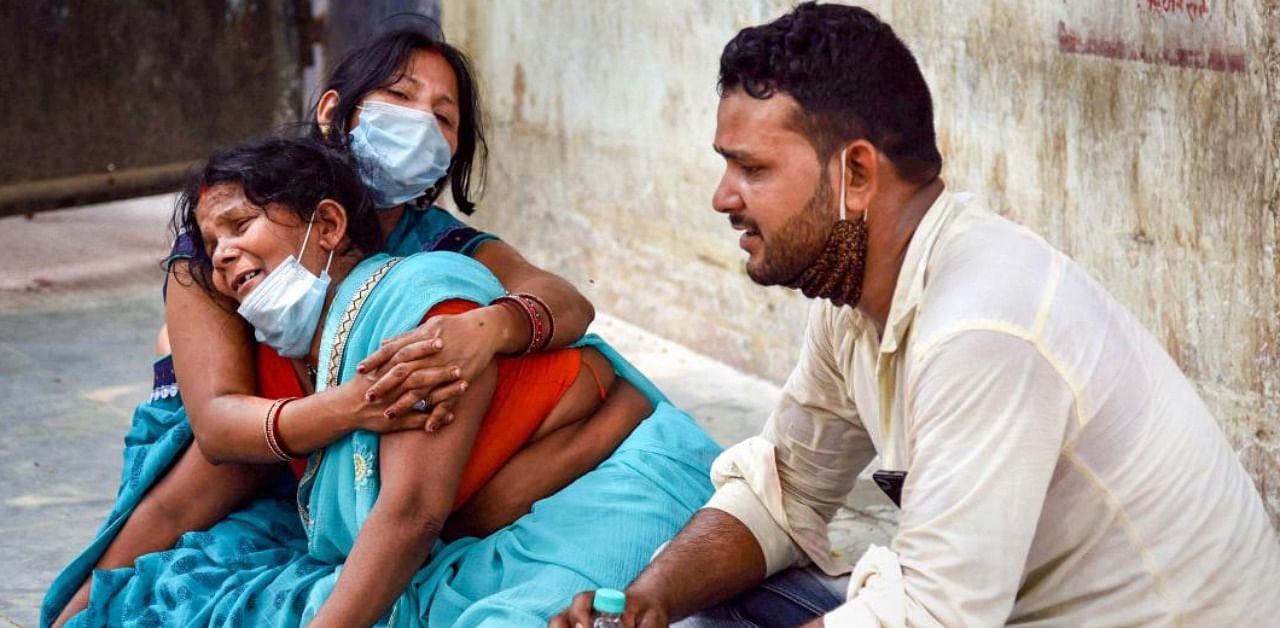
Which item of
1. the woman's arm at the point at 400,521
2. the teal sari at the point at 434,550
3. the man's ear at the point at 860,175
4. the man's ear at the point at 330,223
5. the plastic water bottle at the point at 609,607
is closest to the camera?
the man's ear at the point at 860,175

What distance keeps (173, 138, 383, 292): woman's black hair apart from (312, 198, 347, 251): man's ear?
15 mm

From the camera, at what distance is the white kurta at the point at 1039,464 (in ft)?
7.42

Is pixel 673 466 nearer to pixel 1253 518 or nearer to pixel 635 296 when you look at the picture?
pixel 1253 518

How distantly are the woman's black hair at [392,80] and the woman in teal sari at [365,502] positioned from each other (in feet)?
0.90

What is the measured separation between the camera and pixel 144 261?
23.8ft

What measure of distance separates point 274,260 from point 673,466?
808mm

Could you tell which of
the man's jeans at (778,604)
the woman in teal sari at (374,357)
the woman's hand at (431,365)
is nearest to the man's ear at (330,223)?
the woman in teal sari at (374,357)

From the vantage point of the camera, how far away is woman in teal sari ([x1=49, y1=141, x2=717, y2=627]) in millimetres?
3010

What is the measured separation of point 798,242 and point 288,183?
1145mm

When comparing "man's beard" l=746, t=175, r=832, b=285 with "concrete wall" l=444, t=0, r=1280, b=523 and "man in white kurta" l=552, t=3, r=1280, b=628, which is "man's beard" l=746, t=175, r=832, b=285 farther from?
"concrete wall" l=444, t=0, r=1280, b=523

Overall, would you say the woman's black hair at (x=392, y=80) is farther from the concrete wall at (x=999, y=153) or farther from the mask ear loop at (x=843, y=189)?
the concrete wall at (x=999, y=153)

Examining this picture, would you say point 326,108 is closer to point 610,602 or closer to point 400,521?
point 400,521

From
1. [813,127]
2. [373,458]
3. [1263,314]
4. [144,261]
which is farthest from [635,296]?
[813,127]

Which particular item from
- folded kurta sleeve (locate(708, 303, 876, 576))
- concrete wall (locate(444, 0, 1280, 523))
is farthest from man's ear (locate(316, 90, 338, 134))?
concrete wall (locate(444, 0, 1280, 523))
